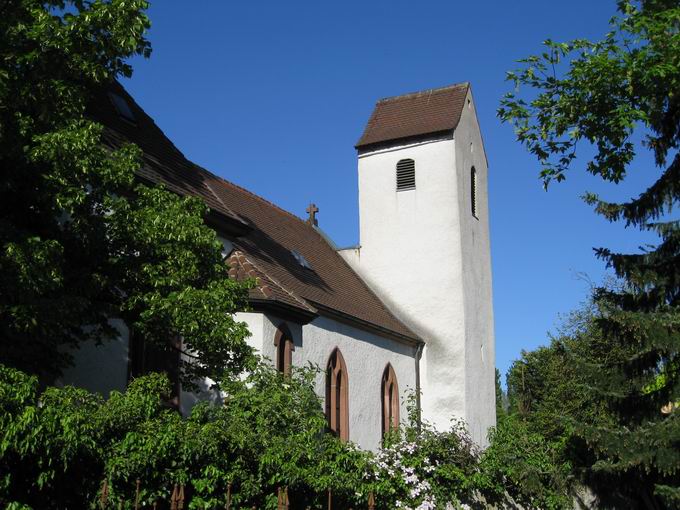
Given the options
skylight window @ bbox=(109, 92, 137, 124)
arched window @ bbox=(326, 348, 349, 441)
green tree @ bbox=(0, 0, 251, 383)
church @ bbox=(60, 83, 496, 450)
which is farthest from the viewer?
arched window @ bbox=(326, 348, 349, 441)

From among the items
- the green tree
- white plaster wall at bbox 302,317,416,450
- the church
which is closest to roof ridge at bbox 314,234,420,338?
the church

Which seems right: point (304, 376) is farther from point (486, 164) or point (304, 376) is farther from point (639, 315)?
point (486, 164)

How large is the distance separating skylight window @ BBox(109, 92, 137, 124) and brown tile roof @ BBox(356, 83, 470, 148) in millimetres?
11502

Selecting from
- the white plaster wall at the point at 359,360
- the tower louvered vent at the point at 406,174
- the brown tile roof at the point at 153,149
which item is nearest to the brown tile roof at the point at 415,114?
the tower louvered vent at the point at 406,174

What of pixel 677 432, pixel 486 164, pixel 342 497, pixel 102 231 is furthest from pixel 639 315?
pixel 486 164

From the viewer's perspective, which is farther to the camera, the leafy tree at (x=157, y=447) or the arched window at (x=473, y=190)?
the arched window at (x=473, y=190)

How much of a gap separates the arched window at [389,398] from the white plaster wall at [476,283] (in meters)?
2.57

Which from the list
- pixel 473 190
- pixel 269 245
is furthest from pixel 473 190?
pixel 269 245

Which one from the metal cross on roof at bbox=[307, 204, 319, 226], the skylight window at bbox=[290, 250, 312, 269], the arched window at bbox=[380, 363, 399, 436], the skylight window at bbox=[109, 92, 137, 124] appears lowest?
the arched window at bbox=[380, 363, 399, 436]

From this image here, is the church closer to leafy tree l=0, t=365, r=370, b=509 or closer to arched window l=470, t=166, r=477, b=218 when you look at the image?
arched window l=470, t=166, r=477, b=218

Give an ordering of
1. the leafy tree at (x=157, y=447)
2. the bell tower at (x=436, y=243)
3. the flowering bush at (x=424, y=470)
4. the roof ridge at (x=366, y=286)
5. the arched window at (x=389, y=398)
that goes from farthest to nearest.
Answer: the roof ridge at (x=366, y=286)
the bell tower at (x=436, y=243)
the arched window at (x=389, y=398)
the flowering bush at (x=424, y=470)
the leafy tree at (x=157, y=447)

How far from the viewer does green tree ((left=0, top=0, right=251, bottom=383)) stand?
851 cm

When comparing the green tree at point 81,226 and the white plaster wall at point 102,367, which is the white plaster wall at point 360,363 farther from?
the green tree at point 81,226

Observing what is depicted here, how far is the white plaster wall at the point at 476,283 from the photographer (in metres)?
24.5
